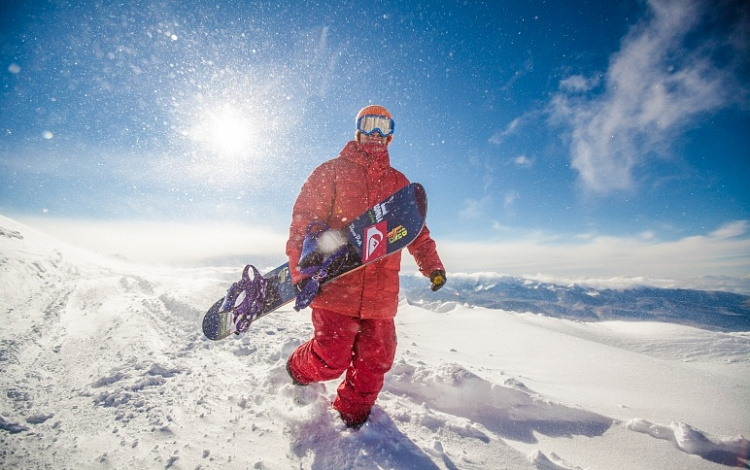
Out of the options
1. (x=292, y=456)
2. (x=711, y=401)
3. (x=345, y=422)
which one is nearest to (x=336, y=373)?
(x=345, y=422)

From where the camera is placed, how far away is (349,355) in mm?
2801

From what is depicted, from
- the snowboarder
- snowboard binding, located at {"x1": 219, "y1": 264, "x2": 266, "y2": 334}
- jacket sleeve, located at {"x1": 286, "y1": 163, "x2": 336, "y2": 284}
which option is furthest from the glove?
snowboard binding, located at {"x1": 219, "y1": 264, "x2": 266, "y2": 334}

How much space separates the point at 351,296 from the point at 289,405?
3.77 ft

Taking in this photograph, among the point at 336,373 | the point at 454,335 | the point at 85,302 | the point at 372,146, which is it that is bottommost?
the point at 454,335

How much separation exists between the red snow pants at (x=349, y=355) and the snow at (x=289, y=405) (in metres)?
0.22

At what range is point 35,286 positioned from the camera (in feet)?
19.4

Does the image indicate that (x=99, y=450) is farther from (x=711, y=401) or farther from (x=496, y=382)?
(x=711, y=401)

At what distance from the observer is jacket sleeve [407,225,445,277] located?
3.34 metres

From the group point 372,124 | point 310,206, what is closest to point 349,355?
point 310,206

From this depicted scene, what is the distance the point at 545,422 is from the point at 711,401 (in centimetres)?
249

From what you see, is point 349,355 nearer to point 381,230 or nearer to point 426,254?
point 381,230

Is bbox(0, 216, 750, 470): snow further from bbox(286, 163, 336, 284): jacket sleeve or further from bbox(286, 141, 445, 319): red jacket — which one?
bbox(286, 163, 336, 284): jacket sleeve

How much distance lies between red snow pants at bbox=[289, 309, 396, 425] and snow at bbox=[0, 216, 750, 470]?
22 centimetres

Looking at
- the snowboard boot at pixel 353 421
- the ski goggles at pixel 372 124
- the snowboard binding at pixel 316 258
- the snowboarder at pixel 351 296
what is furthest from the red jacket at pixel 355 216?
the snowboard boot at pixel 353 421
